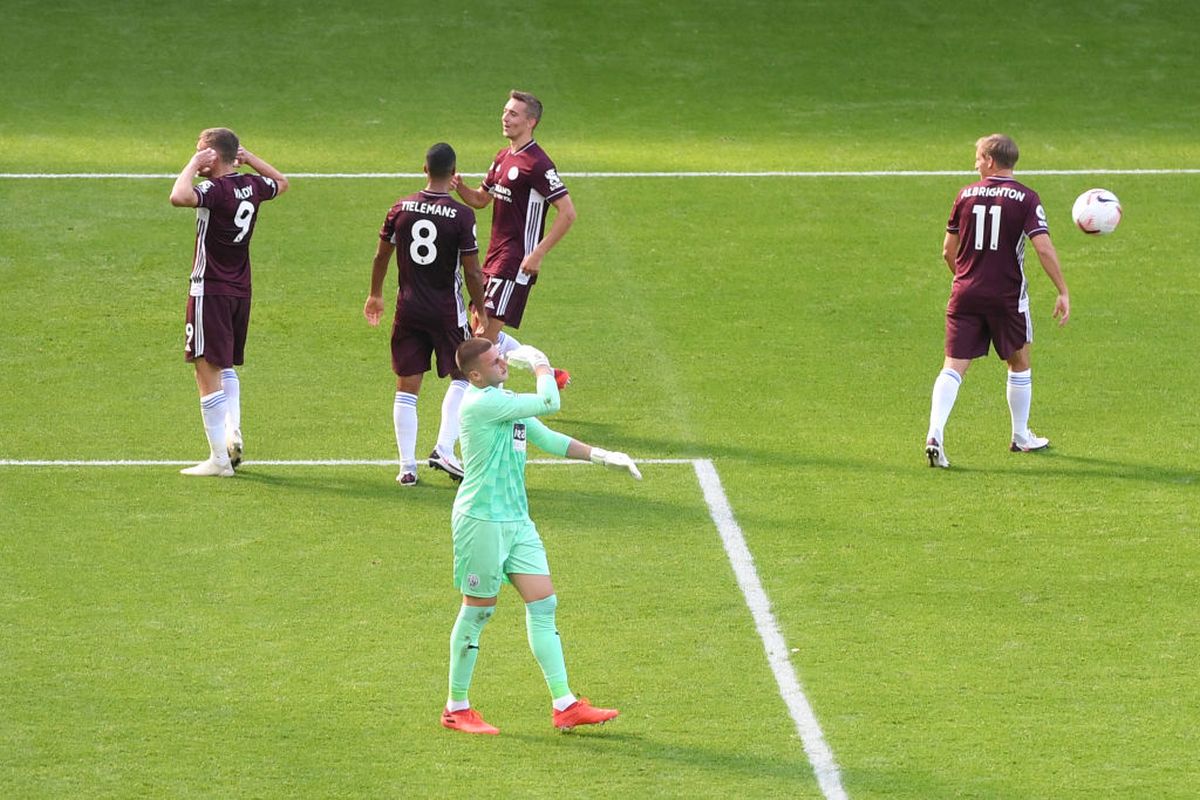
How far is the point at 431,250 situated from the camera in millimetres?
11703

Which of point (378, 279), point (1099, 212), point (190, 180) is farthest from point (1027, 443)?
point (190, 180)

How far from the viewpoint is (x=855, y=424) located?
13352 mm

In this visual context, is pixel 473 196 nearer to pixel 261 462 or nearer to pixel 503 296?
pixel 503 296

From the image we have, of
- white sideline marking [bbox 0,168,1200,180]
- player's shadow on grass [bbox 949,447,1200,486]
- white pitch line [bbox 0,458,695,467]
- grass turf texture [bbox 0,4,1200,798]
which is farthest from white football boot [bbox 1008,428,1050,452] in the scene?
white sideline marking [bbox 0,168,1200,180]

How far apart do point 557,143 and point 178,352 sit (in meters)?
6.96

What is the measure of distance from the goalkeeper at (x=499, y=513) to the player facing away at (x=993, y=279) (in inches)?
190

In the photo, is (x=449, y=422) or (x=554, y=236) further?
(x=554, y=236)

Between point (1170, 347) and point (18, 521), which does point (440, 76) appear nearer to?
point (1170, 347)

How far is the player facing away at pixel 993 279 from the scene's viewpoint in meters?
12.2

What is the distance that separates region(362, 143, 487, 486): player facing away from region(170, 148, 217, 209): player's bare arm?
125cm

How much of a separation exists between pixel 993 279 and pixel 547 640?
219 inches

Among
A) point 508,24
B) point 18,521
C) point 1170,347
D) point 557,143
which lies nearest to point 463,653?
point 18,521

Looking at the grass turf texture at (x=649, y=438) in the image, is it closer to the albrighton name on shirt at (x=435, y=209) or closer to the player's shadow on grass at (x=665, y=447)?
the player's shadow on grass at (x=665, y=447)

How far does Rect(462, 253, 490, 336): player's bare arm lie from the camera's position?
38.4 ft
